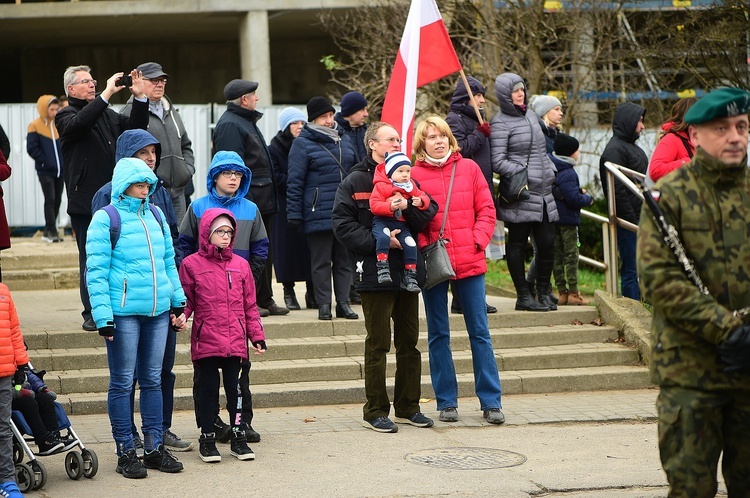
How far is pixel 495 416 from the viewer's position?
8.13m

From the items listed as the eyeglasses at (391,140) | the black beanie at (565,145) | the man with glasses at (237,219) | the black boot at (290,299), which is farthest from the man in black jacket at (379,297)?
the black beanie at (565,145)

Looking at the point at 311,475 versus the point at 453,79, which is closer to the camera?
the point at 311,475

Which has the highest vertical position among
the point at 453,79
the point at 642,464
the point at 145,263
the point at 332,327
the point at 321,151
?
the point at 453,79

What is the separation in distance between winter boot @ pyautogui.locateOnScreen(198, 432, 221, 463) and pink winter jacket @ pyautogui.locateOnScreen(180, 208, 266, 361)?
1.65ft

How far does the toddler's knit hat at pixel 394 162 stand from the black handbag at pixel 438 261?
52 centimetres

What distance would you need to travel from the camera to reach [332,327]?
33.5ft

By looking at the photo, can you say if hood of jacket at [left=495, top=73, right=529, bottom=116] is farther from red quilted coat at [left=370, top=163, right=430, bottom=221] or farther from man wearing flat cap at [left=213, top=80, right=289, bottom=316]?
red quilted coat at [left=370, top=163, right=430, bottom=221]

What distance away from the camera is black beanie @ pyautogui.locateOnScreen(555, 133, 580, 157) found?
36.6ft

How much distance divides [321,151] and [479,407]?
294cm

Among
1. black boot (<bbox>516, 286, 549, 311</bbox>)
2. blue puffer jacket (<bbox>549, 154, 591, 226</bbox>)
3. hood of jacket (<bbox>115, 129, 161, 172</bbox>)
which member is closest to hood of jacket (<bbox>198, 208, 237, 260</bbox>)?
hood of jacket (<bbox>115, 129, 161, 172</bbox>)

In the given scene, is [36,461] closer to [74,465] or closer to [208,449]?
[74,465]

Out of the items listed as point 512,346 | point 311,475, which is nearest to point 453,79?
point 512,346

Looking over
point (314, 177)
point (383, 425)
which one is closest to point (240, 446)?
point (383, 425)

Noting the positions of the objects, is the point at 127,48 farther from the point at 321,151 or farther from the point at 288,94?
the point at 321,151
